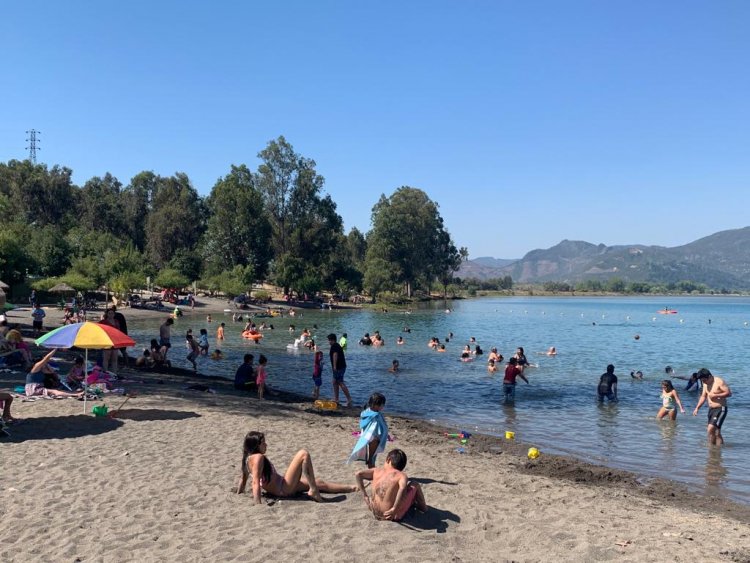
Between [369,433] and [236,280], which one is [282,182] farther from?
[369,433]

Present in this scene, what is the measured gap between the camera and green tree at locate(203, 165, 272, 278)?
77.2 meters

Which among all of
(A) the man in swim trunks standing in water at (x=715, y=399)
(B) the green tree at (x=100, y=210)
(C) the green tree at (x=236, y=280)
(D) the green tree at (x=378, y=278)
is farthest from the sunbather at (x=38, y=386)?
(B) the green tree at (x=100, y=210)

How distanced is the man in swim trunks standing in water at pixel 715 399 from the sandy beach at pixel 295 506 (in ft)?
10.7

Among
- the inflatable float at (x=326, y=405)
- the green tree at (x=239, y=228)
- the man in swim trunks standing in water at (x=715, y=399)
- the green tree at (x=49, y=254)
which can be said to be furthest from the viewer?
the green tree at (x=239, y=228)

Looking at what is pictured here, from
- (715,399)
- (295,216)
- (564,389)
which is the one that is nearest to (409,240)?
(295,216)

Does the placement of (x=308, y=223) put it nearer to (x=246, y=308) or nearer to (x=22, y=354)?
(x=246, y=308)

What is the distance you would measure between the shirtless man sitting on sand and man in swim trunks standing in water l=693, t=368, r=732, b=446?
8.54m

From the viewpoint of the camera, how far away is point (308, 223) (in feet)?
269

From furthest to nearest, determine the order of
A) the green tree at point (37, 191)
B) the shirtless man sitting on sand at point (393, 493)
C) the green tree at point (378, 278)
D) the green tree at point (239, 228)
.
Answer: the green tree at point (378, 278) < the green tree at point (37, 191) < the green tree at point (239, 228) < the shirtless man sitting on sand at point (393, 493)

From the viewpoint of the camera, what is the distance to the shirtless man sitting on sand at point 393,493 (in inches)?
284

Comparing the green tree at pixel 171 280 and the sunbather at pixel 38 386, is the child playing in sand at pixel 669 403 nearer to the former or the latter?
the sunbather at pixel 38 386

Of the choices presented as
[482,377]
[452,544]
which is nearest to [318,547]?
[452,544]

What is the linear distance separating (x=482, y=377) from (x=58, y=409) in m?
16.7

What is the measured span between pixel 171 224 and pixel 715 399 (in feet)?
279
